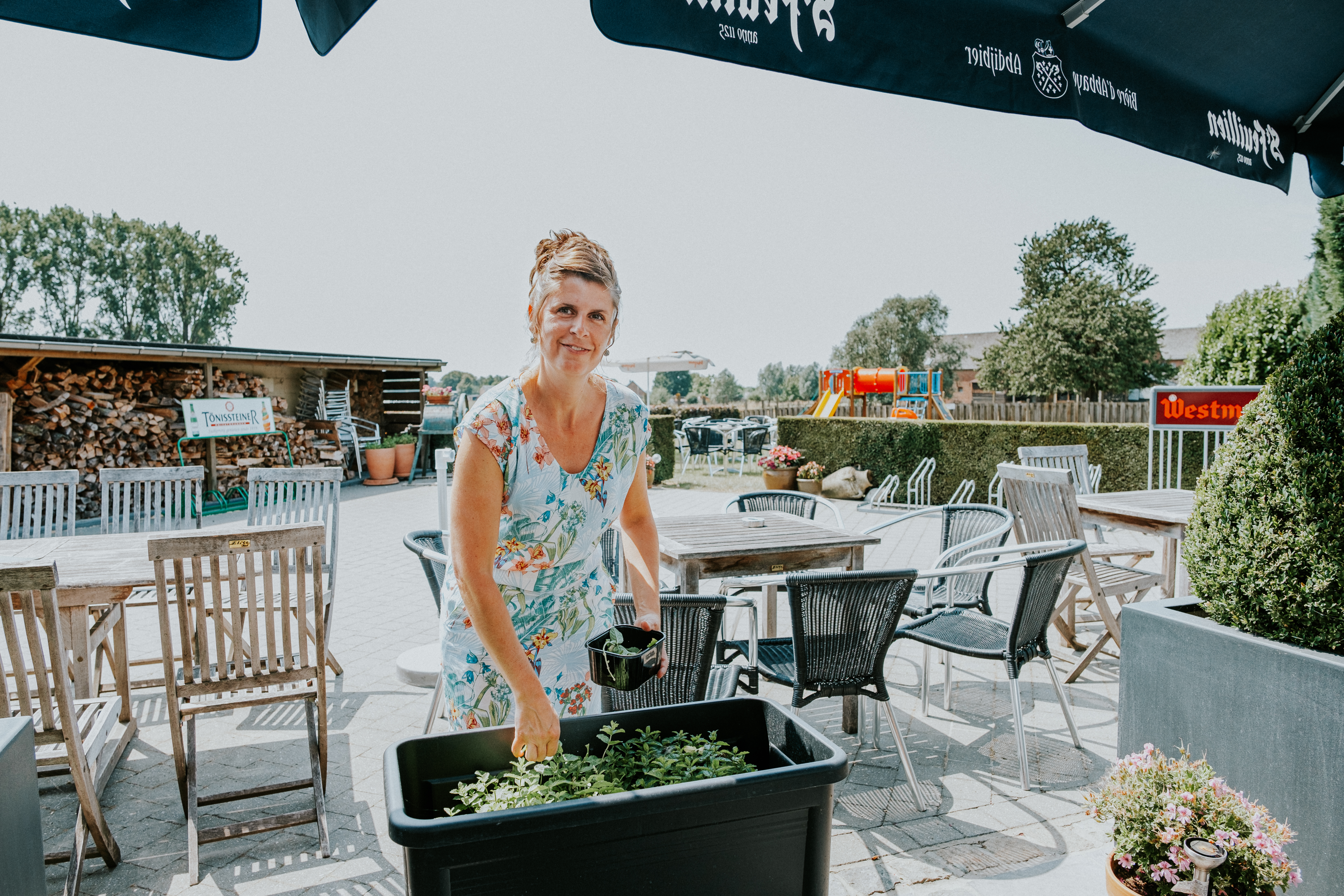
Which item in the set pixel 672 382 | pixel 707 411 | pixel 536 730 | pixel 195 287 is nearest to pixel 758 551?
pixel 536 730

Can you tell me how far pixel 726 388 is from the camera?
79.6 meters

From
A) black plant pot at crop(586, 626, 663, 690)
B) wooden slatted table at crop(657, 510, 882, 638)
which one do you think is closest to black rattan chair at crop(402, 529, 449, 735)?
wooden slatted table at crop(657, 510, 882, 638)

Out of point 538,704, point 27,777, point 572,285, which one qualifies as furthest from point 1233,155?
point 27,777

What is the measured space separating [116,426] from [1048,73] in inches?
480

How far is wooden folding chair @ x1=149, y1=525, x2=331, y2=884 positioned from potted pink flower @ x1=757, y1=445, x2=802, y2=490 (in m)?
9.62

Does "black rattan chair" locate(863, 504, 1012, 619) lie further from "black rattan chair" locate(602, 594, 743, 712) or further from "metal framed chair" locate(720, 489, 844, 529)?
"black rattan chair" locate(602, 594, 743, 712)

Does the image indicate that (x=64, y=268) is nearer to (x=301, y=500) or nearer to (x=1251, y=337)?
(x=301, y=500)

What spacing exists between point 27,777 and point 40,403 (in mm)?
11012

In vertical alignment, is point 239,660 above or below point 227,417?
below

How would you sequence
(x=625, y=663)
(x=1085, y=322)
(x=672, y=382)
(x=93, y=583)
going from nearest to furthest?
(x=625, y=663) < (x=93, y=583) < (x=1085, y=322) < (x=672, y=382)

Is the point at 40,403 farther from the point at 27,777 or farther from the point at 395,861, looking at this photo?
the point at 27,777

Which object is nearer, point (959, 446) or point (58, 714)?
point (58, 714)

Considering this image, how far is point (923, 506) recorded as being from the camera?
37.9 feet

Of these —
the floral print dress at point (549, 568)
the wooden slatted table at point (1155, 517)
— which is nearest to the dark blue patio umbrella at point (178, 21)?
the floral print dress at point (549, 568)
